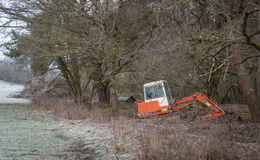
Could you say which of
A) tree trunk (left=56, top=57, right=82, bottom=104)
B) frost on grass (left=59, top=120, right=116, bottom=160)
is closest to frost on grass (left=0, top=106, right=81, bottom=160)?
frost on grass (left=59, top=120, right=116, bottom=160)

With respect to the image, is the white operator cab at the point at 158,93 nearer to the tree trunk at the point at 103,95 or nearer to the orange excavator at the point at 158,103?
the orange excavator at the point at 158,103

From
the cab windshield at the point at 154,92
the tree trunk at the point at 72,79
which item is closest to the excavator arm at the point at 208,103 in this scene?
the cab windshield at the point at 154,92

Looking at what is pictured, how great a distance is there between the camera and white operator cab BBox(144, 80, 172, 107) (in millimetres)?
12031

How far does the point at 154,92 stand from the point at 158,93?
20 cm

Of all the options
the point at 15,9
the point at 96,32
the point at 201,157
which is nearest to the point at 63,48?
the point at 96,32

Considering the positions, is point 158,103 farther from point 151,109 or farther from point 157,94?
point 157,94

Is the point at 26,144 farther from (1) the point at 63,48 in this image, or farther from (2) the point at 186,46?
(1) the point at 63,48

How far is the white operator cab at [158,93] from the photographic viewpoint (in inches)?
474

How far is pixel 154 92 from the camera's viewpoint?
12391 mm

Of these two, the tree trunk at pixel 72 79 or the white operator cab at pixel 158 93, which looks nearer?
the white operator cab at pixel 158 93

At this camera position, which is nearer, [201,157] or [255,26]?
[201,157]

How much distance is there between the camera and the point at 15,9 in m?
11.2

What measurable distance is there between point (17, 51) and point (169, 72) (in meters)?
9.16

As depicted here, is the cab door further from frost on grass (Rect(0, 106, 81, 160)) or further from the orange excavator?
frost on grass (Rect(0, 106, 81, 160))
